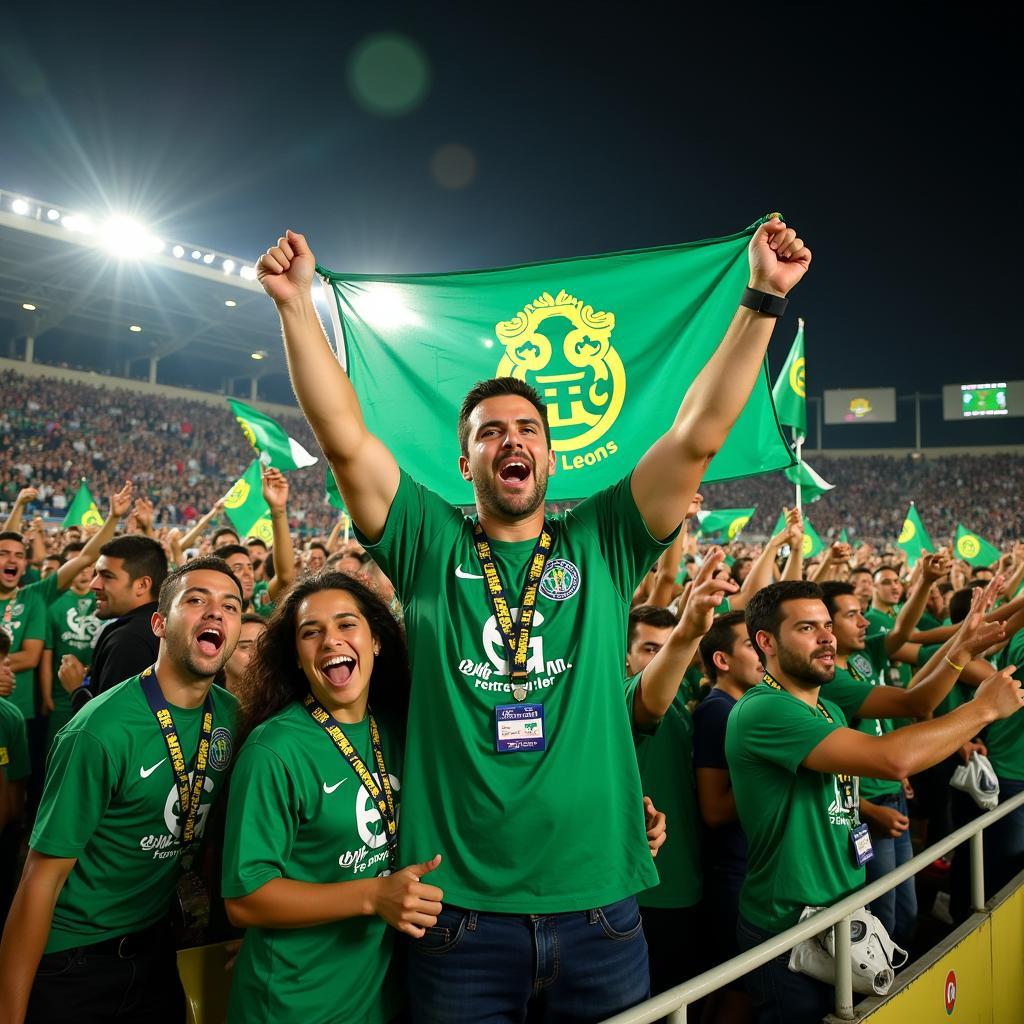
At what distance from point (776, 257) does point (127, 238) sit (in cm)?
2737

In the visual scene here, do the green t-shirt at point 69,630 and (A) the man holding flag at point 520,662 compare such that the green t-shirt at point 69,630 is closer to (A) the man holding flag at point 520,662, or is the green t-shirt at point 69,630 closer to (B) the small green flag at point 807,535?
(A) the man holding flag at point 520,662

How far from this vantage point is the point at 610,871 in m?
1.87

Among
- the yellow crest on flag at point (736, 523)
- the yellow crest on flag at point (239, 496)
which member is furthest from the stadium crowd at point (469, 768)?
the yellow crest on flag at point (736, 523)

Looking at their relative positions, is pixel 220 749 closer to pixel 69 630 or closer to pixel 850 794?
pixel 850 794

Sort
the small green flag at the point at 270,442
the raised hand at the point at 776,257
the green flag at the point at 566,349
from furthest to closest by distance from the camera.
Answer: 1. the small green flag at the point at 270,442
2. the green flag at the point at 566,349
3. the raised hand at the point at 776,257

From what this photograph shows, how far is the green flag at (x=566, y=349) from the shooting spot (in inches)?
163

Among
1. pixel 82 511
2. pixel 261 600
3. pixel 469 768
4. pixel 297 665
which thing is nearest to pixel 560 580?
pixel 469 768

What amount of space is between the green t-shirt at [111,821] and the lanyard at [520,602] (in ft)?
3.92

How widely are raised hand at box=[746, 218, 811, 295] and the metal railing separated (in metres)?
1.62

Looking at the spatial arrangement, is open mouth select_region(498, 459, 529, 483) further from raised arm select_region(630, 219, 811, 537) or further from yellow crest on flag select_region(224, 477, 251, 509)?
yellow crest on flag select_region(224, 477, 251, 509)

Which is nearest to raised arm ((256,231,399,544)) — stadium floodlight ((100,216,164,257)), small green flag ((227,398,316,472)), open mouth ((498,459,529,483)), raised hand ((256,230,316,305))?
raised hand ((256,230,316,305))

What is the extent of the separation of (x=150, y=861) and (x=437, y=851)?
1063 mm

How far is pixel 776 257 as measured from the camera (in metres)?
2.06

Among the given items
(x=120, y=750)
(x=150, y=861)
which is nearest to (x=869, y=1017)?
(x=150, y=861)
